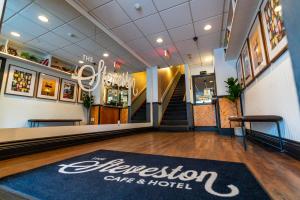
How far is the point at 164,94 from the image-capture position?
7066 millimetres

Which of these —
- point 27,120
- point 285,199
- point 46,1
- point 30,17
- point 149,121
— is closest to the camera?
point 285,199

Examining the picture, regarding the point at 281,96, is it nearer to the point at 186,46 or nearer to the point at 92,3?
the point at 186,46

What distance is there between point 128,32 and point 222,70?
3278 mm

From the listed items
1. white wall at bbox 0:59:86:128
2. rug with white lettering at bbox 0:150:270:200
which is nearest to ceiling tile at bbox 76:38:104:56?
white wall at bbox 0:59:86:128

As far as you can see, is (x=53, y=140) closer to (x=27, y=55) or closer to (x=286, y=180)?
(x=27, y=55)

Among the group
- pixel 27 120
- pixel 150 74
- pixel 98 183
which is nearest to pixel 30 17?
pixel 27 120

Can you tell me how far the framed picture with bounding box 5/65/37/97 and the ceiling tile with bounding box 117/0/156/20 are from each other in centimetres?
309

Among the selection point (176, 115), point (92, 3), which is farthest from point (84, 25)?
point (176, 115)

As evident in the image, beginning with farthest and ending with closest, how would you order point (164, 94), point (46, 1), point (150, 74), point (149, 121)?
point (164, 94) → point (150, 74) → point (149, 121) → point (46, 1)

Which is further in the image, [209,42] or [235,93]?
[209,42]

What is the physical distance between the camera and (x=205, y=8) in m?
3.04

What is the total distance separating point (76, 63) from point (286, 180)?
5907 millimetres

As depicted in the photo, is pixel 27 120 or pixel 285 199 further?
pixel 27 120

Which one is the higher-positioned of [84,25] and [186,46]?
[186,46]
